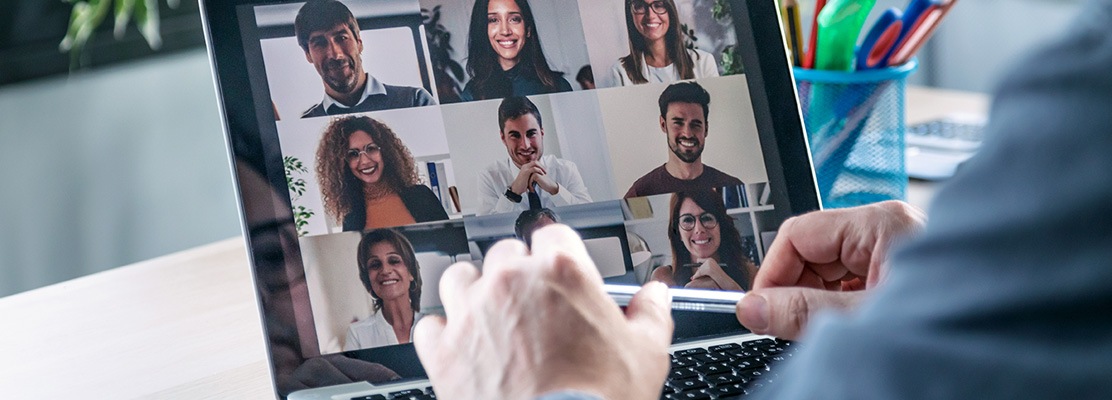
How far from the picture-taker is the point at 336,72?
65cm

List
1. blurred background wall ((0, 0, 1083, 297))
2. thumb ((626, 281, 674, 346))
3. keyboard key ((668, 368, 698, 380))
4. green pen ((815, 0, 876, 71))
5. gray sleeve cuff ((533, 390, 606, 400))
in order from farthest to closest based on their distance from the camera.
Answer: blurred background wall ((0, 0, 1083, 297)) < green pen ((815, 0, 876, 71)) < keyboard key ((668, 368, 698, 380)) < thumb ((626, 281, 674, 346)) < gray sleeve cuff ((533, 390, 606, 400))

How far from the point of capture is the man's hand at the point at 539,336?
1.41 feet

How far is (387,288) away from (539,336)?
0.21 m

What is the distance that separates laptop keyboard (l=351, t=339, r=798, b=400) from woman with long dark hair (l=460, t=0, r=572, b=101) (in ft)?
0.65

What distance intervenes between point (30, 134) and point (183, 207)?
0.96 feet

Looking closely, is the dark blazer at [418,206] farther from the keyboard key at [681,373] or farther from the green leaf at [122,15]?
the green leaf at [122,15]

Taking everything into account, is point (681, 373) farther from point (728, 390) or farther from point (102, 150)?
point (102, 150)

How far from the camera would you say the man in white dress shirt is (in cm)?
66

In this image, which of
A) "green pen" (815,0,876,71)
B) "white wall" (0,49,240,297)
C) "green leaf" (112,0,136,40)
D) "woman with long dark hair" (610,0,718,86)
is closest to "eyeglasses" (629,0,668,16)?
"woman with long dark hair" (610,0,718,86)

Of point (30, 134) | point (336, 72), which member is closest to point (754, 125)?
point (336, 72)

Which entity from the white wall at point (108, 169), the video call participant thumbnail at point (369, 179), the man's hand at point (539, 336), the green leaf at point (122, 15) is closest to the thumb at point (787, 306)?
the man's hand at point (539, 336)

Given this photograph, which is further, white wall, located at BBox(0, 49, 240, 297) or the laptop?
white wall, located at BBox(0, 49, 240, 297)

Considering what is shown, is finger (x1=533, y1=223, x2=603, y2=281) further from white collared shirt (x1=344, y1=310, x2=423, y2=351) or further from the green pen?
the green pen

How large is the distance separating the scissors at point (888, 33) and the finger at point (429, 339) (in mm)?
514
